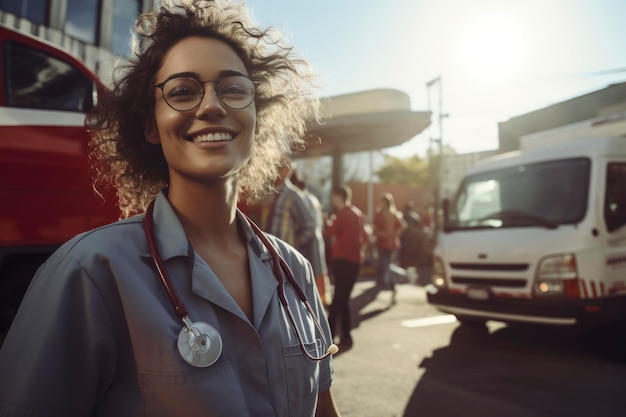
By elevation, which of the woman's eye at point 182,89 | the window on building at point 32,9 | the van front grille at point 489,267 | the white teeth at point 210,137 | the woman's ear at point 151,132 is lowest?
the van front grille at point 489,267

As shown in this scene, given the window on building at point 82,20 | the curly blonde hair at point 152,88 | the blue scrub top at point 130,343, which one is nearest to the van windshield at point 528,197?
the curly blonde hair at point 152,88

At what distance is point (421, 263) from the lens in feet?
46.0

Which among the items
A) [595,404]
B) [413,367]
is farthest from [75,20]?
[595,404]

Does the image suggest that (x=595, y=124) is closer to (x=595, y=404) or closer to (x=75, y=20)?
(x=595, y=404)

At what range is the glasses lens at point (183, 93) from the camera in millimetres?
1297

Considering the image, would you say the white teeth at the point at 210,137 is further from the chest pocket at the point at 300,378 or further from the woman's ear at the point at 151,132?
the chest pocket at the point at 300,378

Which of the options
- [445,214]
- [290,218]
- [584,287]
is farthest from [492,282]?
[290,218]

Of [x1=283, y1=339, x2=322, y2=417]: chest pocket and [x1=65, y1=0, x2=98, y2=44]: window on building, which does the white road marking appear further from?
[x1=65, y1=0, x2=98, y2=44]: window on building

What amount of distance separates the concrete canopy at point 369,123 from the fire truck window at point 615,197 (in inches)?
318

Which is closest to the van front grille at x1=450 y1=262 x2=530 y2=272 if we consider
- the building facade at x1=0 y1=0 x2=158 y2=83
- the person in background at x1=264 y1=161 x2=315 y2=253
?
the person in background at x1=264 y1=161 x2=315 y2=253

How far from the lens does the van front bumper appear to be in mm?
4645

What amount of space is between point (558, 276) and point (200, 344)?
15.4 feet

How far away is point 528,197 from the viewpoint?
5.50 meters

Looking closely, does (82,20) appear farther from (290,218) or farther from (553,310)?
(553,310)
